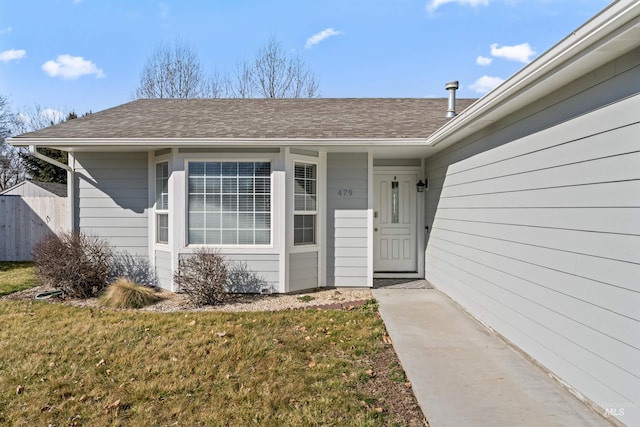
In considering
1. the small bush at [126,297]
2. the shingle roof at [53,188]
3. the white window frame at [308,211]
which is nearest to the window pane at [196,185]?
the white window frame at [308,211]

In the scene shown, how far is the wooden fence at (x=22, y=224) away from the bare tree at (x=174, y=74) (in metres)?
10.6

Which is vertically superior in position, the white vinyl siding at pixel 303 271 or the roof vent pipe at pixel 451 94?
the roof vent pipe at pixel 451 94

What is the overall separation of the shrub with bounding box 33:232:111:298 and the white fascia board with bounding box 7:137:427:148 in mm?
1630

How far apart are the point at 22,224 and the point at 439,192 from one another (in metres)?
10.8

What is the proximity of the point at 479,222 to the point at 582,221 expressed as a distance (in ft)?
6.40

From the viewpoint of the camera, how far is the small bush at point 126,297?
5.37 metres

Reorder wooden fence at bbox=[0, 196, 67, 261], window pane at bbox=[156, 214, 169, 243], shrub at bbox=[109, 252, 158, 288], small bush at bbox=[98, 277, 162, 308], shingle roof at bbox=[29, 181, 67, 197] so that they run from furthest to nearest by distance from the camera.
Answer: shingle roof at bbox=[29, 181, 67, 197] < wooden fence at bbox=[0, 196, 67, 261] < shrub at bbox=[109, 252, 158, 288] < window pane at bbox=[156, 214, 169, 243] < small bush at bbox=[98, 277, 162, 308]

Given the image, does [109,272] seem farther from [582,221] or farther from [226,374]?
[582,221]

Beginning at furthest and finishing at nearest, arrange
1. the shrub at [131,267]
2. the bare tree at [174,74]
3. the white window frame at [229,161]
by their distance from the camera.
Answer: the bare tree at [174,74]
the shrub at [131,267]
the white window frame at [229,161]

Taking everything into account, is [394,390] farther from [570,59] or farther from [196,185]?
[196,185]

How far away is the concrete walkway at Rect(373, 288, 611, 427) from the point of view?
8.38ft

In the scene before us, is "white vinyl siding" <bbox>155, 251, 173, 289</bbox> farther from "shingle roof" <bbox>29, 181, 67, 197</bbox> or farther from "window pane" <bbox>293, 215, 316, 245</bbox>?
"shingle roof" <bbox>29, 181, 67, 197</bbox>

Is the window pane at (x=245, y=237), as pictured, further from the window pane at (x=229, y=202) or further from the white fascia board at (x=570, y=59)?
the white fascia board at (x=570, y=59)

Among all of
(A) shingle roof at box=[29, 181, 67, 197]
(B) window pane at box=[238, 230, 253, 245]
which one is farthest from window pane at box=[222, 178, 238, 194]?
(A) shingle roof at box=[29, 181, 67, 197]
